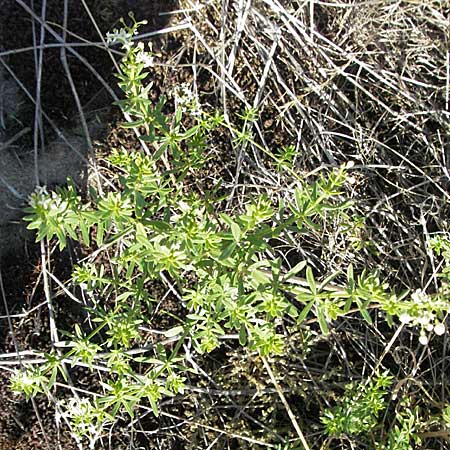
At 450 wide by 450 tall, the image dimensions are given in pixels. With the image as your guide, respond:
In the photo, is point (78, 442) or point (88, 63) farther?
point (88, 63)

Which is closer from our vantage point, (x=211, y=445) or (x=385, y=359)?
(x=211, y=445)

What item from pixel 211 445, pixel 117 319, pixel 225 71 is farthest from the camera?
pixel 225 71

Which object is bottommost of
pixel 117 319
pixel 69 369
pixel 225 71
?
pixel 69 369

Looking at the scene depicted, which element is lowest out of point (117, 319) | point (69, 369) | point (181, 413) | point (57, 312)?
point (181, 413)

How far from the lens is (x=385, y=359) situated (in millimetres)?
2725

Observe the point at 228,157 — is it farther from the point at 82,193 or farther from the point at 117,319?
the point at 117,319

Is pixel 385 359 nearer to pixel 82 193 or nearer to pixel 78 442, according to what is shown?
pixel 78 442

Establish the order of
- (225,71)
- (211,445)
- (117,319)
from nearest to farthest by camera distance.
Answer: (117,319) < (211,445) < (225,71)

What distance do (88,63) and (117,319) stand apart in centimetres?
123

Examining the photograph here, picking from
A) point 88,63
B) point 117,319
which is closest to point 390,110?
point 88,63

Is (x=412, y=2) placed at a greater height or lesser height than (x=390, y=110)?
greater

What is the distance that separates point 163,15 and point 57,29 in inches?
18.3

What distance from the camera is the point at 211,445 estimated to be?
8.21 ft

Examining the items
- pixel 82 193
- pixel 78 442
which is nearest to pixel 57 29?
pixel 82 193
